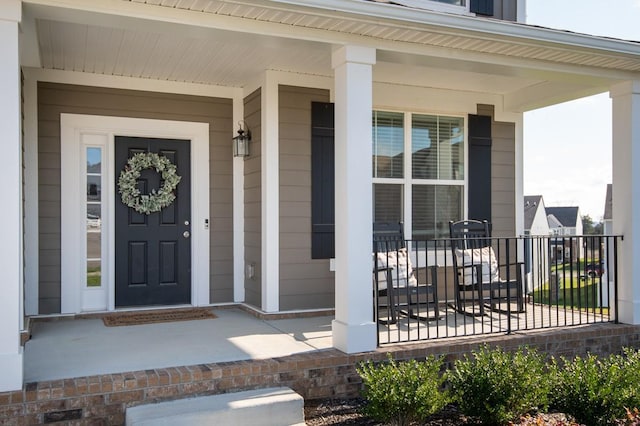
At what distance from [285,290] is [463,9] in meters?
3.30

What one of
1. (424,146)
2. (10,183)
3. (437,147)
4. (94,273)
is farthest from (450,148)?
(10,183)

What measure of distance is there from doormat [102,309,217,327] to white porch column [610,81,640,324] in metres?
3.78

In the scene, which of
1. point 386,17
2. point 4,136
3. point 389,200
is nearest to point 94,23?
point 4,136

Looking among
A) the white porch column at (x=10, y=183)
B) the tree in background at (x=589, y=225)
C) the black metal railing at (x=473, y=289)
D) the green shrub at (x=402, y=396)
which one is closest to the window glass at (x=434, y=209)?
the black metal railing at (x=473, y=289)

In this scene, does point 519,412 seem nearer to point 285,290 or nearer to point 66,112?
point 285,290

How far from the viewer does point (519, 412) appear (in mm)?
3402

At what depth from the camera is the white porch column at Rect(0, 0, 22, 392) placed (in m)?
3.23

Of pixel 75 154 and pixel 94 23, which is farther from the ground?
pixel 94 23

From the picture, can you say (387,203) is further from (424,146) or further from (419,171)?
(424,146)

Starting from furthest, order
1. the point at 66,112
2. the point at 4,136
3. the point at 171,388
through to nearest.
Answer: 1. the point at 66,112
2. the point at 171,388
3. the point at 4,136

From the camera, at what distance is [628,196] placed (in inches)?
205

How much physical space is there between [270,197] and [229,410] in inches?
99.7

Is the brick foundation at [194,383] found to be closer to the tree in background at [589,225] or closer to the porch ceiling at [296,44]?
the porch ceiling at [296,44]

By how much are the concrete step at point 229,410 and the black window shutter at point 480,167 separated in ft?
12.0
